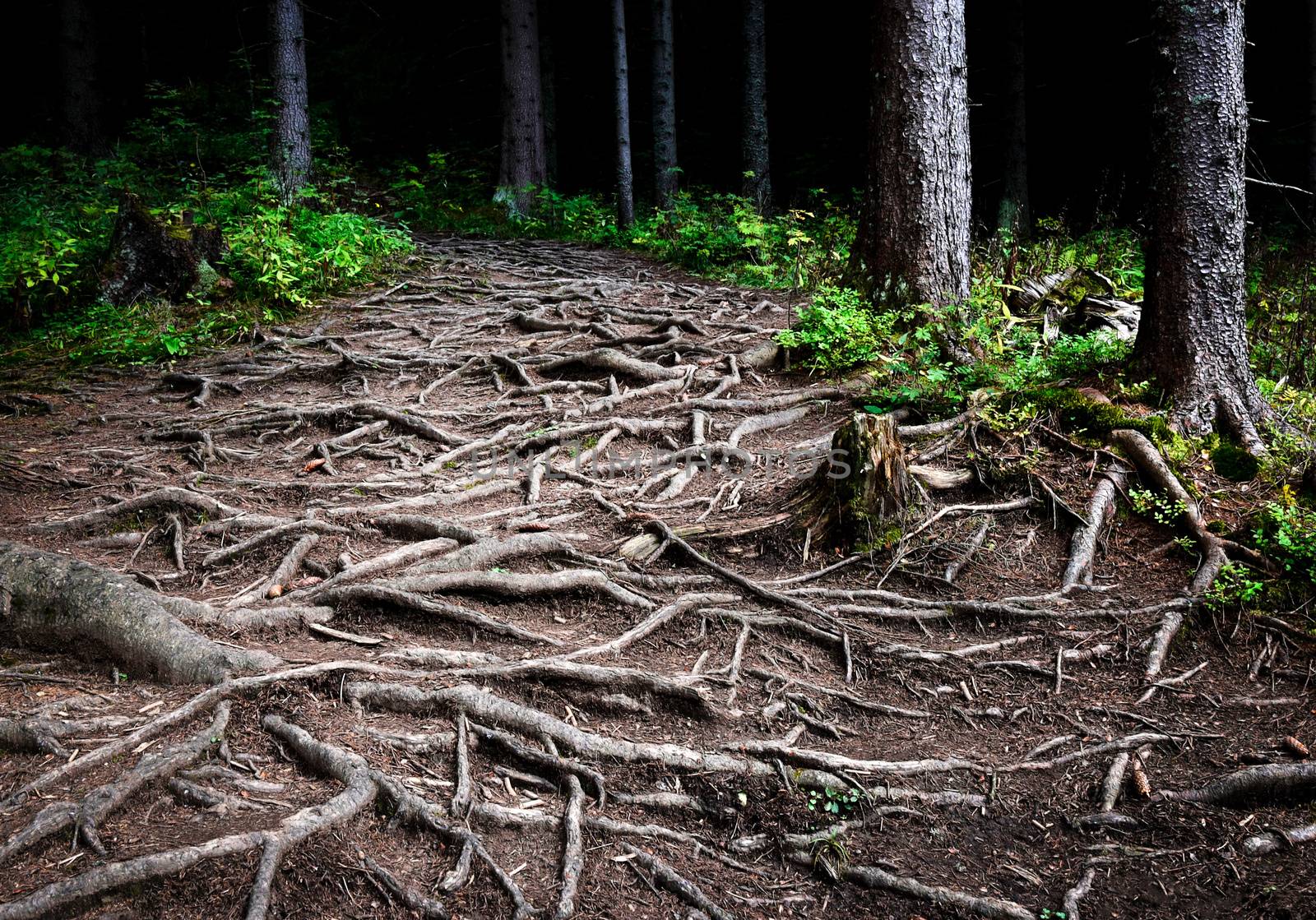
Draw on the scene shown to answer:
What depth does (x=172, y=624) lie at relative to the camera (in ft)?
12.0

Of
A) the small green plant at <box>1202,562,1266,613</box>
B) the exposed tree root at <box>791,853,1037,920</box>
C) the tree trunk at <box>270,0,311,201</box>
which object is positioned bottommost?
the exposed tree root at <box>791,853,1037,920</box>

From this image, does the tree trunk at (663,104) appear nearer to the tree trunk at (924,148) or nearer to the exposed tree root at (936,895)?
the tree trunk at (924,148)

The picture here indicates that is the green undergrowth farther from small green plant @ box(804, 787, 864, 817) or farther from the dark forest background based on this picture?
small green plant @ box(804, 787, 864, 817)

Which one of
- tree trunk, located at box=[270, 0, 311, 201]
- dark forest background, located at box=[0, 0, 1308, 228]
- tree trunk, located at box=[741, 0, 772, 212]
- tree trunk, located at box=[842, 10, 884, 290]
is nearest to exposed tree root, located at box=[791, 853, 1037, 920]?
tree trunk, located at box=[842, 10, 884, 290]

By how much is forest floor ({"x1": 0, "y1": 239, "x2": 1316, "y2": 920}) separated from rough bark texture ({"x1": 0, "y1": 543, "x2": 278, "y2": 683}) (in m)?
0.03

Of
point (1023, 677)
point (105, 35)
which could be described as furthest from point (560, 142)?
point (1023, 677)

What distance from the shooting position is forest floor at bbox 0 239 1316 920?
2.84 metres

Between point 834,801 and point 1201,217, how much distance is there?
4370 mm

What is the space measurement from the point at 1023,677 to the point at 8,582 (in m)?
4.66

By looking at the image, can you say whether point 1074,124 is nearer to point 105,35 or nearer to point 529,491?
→ point 529,491

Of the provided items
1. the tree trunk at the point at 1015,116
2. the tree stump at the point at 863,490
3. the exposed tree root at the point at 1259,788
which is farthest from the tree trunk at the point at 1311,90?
the exposed tree root at the point at 1259,788

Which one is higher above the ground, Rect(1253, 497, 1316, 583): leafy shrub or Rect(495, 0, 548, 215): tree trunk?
Rect(495, 0, 548, 215): tree trunk

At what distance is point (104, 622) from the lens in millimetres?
3643

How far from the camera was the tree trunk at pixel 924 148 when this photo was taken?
7.71 m
